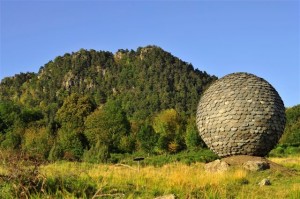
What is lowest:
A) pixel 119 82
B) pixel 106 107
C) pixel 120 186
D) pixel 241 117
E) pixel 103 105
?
pixel 120 186

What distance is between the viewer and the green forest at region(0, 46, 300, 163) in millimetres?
40531

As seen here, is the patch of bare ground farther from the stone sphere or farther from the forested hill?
the forested hill

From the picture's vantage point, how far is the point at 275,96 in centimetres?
1720

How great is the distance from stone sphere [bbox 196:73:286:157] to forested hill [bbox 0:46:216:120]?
67.7 metres

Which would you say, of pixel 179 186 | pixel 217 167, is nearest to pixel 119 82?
pixel 217 167

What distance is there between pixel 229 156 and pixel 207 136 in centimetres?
116

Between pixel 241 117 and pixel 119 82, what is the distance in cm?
12025

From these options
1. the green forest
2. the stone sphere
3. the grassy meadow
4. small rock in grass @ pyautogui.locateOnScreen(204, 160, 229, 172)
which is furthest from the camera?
the green forest

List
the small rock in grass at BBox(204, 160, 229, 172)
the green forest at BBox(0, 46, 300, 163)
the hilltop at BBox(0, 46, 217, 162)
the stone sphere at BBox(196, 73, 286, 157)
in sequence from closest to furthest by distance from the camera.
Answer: the small rock in grass at BBox(204, 160, 229, 172), the stone sphere at BBox(196, 73, 286, 157), the green forest at BBox(0, 46, 300, 163), the hilltop at BBox(0, 46, 217, 162)

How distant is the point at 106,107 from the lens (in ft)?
183

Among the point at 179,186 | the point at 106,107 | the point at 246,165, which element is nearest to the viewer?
the point at 179,186

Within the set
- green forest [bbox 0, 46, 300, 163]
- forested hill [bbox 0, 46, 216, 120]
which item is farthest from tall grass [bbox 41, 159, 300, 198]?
forested hill [bbox 0, 46, 216, 120]

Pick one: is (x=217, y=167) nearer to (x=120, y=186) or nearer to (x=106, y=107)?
(x=120, y=186)

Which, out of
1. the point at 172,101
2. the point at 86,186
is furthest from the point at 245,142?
the point at 172,101
